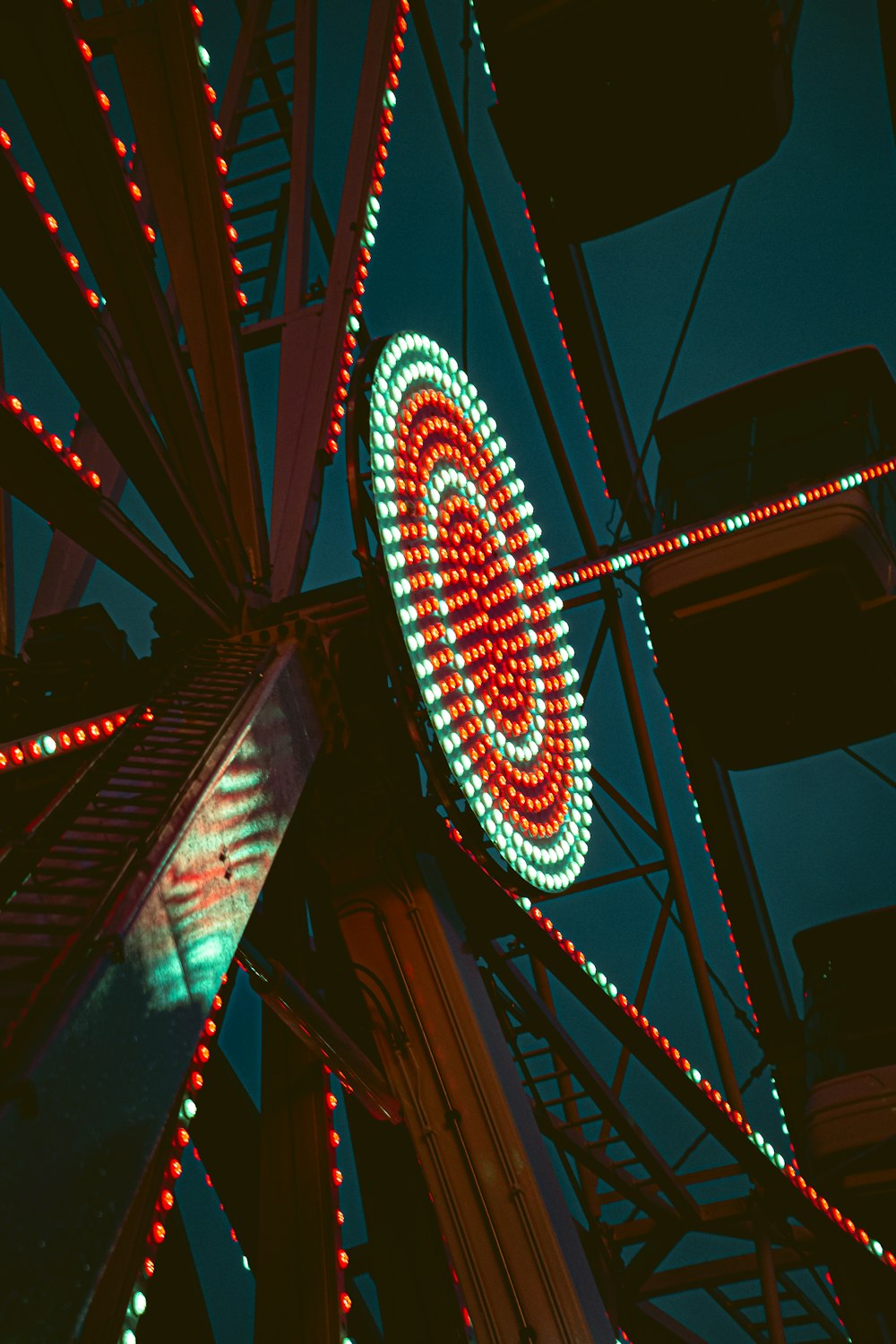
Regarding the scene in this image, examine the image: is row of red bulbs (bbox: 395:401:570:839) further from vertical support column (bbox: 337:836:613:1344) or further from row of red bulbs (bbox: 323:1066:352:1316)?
row of red bulbs (bbox: 323:1066:352:1316)

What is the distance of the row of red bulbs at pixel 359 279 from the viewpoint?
820 cm

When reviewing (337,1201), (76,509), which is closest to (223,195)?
(76,509)

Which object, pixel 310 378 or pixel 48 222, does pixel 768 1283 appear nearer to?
pixel 310 378

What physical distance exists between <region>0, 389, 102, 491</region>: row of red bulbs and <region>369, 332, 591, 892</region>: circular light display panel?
166cm

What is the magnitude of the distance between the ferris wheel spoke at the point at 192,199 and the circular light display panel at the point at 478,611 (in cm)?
93

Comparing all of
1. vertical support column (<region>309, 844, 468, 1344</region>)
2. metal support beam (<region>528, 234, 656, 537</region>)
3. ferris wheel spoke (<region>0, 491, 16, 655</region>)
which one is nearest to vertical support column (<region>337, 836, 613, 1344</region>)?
vertical support column (<region>309, 844, 468, 1344</region>)

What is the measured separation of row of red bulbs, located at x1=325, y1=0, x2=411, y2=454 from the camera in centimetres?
820

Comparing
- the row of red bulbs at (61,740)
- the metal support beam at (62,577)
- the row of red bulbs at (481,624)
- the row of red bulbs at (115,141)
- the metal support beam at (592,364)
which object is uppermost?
the metal support beam at (592,364)

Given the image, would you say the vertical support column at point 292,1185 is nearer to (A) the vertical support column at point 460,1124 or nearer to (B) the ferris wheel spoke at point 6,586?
(A) the vertical support column at point 460,1124

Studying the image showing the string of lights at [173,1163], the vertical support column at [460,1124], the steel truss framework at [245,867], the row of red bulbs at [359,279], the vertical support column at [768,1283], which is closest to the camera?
the steel truss framework at [245,867]

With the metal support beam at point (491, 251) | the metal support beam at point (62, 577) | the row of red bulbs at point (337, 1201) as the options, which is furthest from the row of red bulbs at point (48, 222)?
the metal support beam at point (491, 251)

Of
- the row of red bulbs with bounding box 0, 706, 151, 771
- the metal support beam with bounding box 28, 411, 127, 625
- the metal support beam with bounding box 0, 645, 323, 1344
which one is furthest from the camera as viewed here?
the metal support beam with bounding box 28, 411, 127, 625

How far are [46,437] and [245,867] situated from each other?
1.76m

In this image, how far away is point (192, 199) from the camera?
7.90 metres
